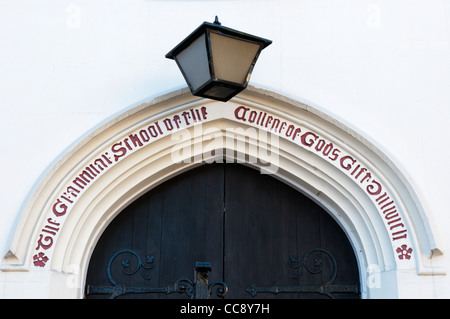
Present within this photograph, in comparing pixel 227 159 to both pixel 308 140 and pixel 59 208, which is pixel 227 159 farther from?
pixel 59 208

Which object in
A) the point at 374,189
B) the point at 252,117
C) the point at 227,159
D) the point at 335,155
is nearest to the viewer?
the point at 374,189

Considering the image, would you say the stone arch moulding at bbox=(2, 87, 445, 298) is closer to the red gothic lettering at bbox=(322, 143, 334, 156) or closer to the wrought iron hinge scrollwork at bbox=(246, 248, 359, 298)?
the red gothic lettering at bbox=(322, 143, 334, 156)

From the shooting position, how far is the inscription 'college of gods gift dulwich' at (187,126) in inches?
163

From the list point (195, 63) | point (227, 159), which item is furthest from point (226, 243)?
point (195, 63)

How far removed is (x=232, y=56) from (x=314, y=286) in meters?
1.81

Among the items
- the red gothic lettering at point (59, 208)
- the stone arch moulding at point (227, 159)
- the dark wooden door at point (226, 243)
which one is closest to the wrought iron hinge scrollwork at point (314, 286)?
the dark wooden door at point (226, 243)

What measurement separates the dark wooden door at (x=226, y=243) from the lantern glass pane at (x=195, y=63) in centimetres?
113

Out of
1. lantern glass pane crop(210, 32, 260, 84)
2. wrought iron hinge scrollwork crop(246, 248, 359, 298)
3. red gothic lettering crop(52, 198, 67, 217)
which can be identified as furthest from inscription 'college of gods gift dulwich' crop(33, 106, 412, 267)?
lantern glass pane crop(210, 32, 260, 84)

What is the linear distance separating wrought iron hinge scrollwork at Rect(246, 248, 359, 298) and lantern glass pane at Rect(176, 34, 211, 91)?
156 centimetres

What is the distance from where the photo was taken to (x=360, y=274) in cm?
439

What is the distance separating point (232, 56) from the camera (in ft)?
11.7

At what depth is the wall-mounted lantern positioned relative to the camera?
351 cm

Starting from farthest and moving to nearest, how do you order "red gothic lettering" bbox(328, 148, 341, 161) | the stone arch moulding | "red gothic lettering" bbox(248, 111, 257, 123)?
"red gothic lettering" bbox(248, 111, 257, 123) → "red gothic lettering" bbox(328, 148, 341, 161) → the stone arch moulding
